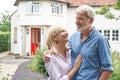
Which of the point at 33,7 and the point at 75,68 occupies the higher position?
the point at 33,7

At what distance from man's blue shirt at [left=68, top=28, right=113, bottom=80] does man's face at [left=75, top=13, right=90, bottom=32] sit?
12 centimetres

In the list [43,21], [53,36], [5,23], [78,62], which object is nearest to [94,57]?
[78,62]

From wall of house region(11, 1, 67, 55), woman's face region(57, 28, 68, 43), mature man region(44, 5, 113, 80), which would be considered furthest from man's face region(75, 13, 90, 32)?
wall of house region(11, 1, 67, 55)

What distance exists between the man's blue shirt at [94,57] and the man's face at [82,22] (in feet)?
0.38

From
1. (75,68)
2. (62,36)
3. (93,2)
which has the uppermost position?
(93,2)

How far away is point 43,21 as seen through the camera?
32.9m

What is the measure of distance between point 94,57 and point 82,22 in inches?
14.9

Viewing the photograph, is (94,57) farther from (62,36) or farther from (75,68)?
(62,36)

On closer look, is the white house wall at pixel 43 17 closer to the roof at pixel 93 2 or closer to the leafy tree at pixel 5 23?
the roof at pixel 93 2

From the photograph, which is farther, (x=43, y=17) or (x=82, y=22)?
(x=43, y=17)

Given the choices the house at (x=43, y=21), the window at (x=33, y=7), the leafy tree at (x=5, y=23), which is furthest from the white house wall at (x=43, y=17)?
the leafy tree at (x=5, y=23)

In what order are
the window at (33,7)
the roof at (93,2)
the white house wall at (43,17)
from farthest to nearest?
Answer: the roof at (93,2), the window at (33,7), the white house wall at (43,17)

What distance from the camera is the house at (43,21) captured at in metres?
33.0

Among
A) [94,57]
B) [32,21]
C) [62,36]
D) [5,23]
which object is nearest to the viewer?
[94,57]
